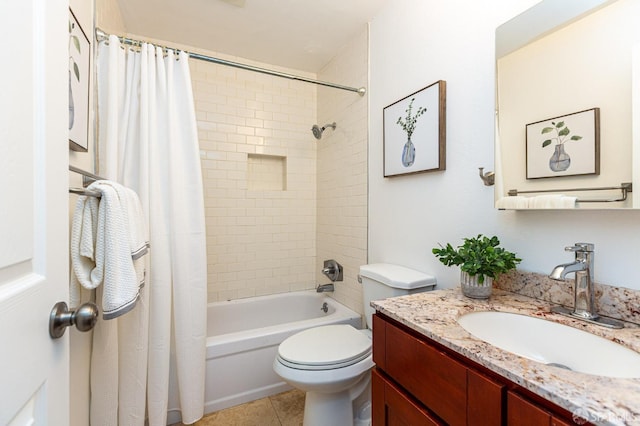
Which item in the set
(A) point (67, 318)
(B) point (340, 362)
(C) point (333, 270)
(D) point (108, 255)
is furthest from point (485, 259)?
(C) point (333, 270)

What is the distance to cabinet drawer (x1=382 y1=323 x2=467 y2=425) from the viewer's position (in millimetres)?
693

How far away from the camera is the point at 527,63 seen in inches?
40.8

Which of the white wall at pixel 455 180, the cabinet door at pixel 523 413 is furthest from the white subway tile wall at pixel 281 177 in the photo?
the cabinet door at pixel 523 413

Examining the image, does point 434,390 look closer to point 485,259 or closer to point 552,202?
point 485,259

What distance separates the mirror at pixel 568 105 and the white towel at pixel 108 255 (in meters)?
1.38

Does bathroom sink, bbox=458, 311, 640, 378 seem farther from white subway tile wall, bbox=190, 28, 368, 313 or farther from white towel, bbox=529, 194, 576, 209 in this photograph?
white subway tile wall, bbox=190, 28, 368, 313

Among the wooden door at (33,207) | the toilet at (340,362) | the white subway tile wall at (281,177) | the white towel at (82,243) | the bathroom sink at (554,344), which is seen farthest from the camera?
the white subway tile wall at (281,177)

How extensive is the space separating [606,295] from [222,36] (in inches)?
98.7

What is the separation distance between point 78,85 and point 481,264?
161 centimetres

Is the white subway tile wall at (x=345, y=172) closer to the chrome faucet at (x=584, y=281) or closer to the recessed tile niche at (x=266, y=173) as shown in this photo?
the recessed tile niche at (x=266, y=173)

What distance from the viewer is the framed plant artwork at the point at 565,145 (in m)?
A: 0.87

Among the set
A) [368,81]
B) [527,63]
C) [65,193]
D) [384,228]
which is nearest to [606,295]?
[527,63]

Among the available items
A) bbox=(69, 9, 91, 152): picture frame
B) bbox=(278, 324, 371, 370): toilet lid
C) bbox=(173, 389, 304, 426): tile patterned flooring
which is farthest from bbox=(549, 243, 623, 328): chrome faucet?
bbox=(69, 9, 91, 152): picture frame

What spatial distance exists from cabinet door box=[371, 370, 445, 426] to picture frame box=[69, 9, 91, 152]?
4.43 ft
